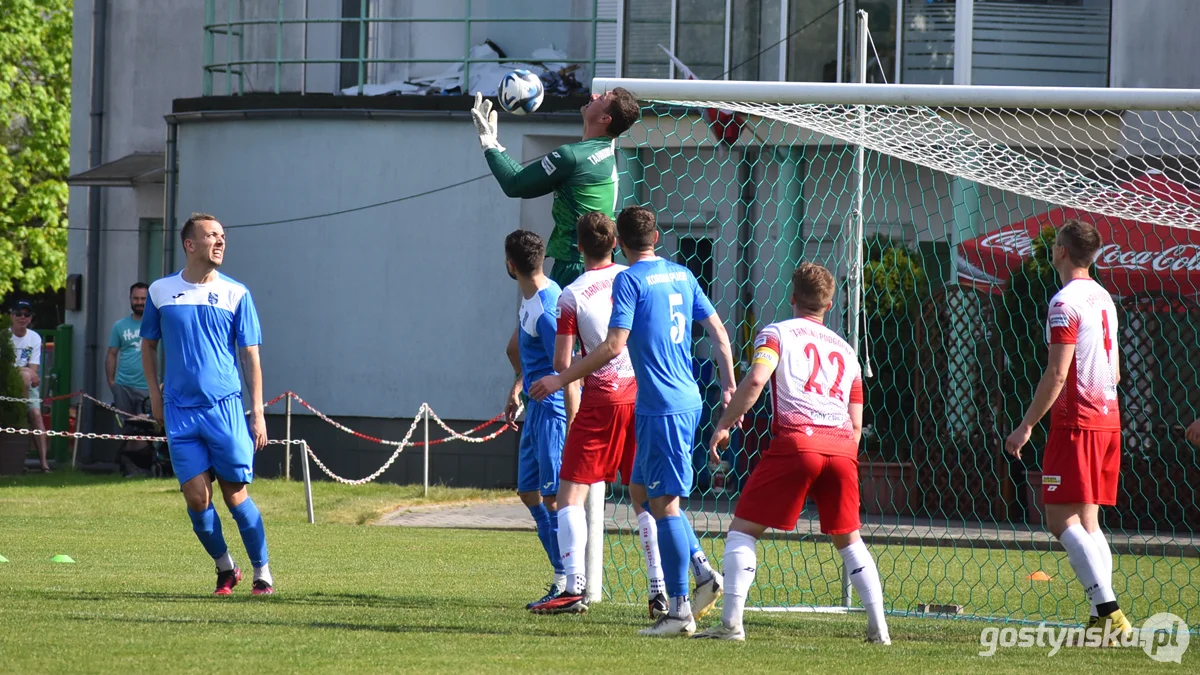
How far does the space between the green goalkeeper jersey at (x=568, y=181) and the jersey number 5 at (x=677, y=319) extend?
1.11 metres

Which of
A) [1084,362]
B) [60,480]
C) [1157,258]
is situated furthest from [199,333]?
[60,480]

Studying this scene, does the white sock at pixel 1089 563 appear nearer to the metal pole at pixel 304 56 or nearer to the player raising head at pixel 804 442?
the player raising head at pixel 804 442

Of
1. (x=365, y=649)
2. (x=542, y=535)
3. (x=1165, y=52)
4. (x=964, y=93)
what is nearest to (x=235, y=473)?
(x=542, y=535)

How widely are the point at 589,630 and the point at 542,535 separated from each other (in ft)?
4.62

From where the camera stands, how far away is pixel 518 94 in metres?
9.39

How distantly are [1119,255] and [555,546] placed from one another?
8.66 m

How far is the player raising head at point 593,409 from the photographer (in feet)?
25.4

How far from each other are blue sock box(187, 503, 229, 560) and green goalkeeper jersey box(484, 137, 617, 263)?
234 centimetres

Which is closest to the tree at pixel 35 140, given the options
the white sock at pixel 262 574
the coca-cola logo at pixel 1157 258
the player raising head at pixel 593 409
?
the coca-cola logo at pixel 1157 258

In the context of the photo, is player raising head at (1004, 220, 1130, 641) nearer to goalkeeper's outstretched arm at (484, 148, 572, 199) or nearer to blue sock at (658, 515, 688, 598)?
blue sock at (658, 515, 688, 598)

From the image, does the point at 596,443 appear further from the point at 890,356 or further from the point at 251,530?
the point at 890,356

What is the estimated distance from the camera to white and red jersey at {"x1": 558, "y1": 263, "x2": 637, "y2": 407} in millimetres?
7727

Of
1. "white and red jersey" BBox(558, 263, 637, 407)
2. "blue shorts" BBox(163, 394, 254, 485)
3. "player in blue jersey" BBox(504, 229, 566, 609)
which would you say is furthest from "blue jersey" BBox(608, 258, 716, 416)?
"blue shorts" BBox(163, 394, 254, 485)

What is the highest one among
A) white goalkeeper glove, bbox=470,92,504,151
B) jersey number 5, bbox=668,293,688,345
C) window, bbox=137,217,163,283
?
white goalkeeper glove, bbox=470,92,504,151
